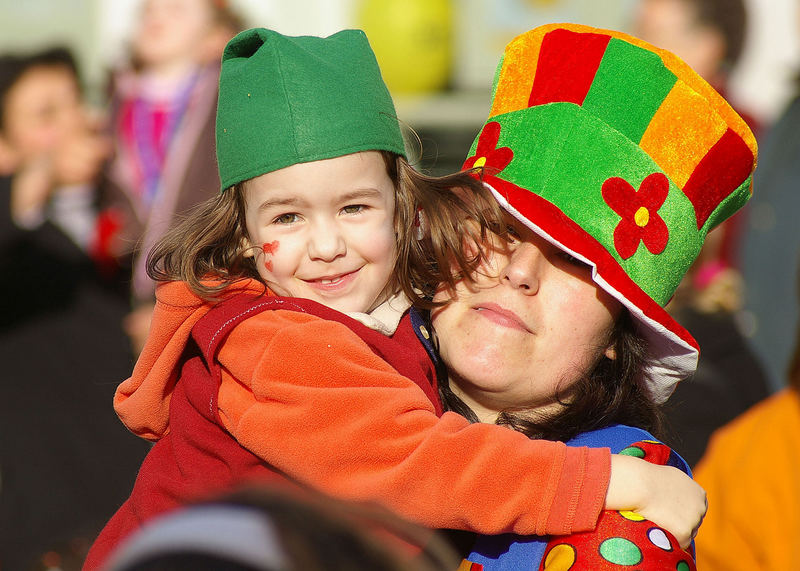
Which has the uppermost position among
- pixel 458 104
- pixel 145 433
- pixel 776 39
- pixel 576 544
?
pixel 576 544

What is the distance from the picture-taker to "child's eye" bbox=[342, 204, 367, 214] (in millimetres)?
1932

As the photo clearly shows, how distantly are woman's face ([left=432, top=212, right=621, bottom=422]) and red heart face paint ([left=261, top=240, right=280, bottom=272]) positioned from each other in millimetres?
345

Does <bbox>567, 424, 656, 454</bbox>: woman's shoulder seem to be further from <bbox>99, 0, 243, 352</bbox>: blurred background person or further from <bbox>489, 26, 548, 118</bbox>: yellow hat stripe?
<bbox>99, 0, 243, 352</bbox>: blurred background person

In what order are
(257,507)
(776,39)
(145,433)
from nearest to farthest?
(257,507)
(145,433)
(776,39)

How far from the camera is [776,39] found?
9102mm

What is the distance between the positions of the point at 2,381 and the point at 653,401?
3384 millimetres

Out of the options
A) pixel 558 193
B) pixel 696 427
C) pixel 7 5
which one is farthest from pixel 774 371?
pixel 7 5

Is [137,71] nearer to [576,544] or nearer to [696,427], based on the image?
[696,427]

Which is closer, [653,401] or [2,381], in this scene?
[653,401]

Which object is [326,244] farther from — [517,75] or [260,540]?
[260,540]

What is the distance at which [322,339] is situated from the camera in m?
1.68

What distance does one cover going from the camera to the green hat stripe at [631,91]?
73.5 inches

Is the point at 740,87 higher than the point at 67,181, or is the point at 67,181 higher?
the point at 67,181

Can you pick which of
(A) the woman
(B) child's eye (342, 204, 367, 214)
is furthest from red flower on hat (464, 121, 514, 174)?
(B) child's eye (342, 204, 367, 214)
